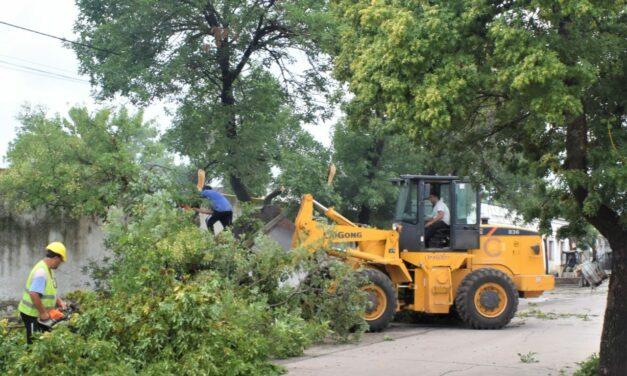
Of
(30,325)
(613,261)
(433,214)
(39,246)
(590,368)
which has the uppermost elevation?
(433,214)

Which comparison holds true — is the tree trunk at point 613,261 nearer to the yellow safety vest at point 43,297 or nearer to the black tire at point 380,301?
the yellow safety vest at point 43,297

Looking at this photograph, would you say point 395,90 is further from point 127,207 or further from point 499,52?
point 127,207

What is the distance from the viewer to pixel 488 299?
1591 cm

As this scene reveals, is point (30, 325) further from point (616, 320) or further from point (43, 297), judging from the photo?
point (616, 320)

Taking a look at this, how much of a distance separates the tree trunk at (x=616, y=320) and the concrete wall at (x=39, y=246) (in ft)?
31.9

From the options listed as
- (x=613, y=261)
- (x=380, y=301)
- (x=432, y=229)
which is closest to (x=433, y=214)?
(x=432, y=229)

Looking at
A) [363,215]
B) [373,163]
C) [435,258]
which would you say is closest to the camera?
[435,258]

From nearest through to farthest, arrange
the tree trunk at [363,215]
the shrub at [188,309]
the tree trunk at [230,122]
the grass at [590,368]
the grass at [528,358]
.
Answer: the shrub at [188,309]
the grass at [590,368]
the grass at [528,358]
the tree trunk at [230,122]
the tree trunk at [363,215]

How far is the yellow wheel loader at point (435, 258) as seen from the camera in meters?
15.8

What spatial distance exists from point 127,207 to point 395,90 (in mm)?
7386

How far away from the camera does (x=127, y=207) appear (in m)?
13.9

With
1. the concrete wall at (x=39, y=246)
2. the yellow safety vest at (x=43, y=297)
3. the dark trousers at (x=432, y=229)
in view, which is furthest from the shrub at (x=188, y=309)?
the dark trousers at (x=432, y=229)

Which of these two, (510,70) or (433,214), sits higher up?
(510,70)

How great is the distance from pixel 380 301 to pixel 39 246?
6493mm
